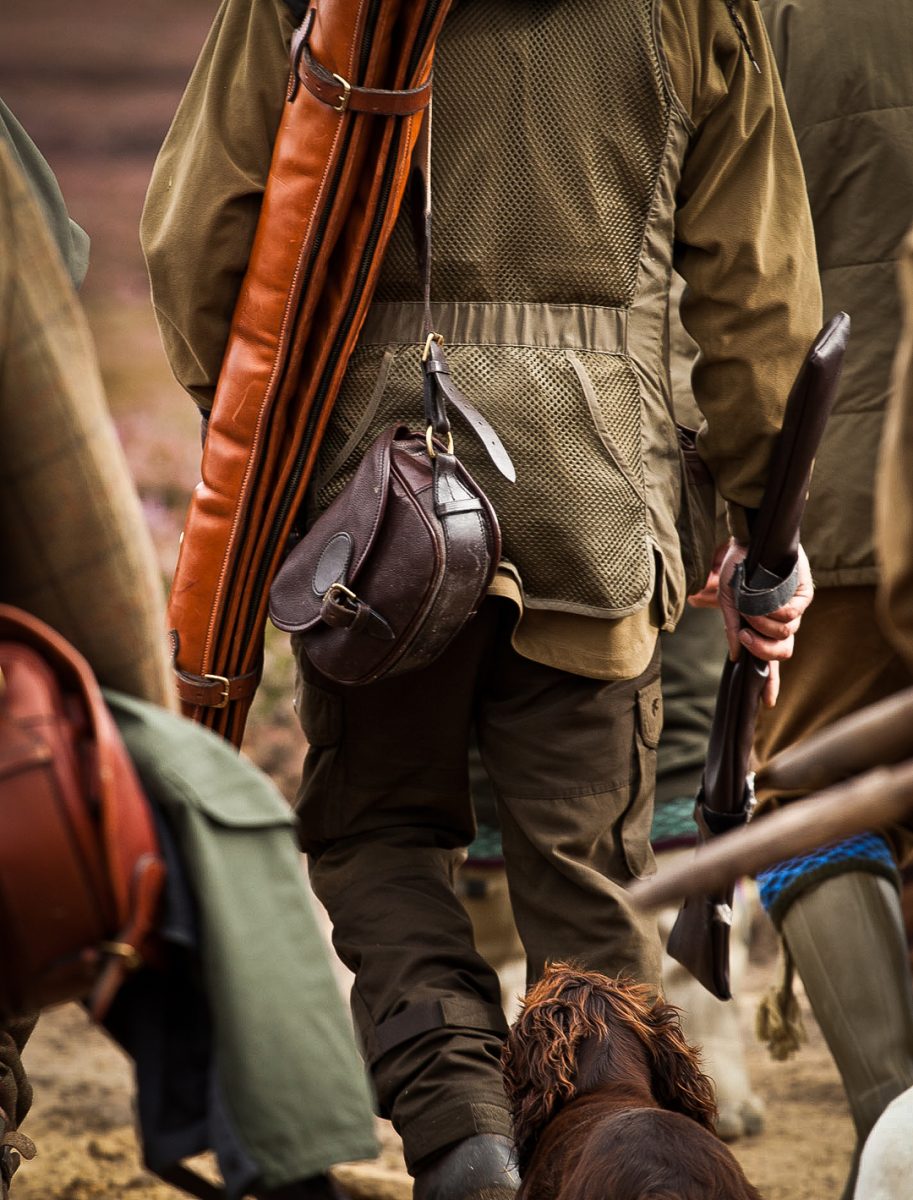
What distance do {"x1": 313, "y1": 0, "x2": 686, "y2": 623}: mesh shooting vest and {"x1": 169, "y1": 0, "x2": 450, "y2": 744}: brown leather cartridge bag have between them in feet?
0.24

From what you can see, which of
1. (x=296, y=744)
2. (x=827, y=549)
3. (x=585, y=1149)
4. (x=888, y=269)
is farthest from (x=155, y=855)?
(x=296, y=744)

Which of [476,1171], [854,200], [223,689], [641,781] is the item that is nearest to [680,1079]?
[476,1171]

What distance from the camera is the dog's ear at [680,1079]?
2076 mm

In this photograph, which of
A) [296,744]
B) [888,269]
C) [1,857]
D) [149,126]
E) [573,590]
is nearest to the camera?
[1,857]

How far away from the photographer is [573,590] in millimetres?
2375

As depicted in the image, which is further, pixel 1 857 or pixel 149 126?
pixel 149 126

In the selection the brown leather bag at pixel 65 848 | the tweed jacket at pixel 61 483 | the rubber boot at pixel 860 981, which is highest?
the tweed jacket at pixel 61 483

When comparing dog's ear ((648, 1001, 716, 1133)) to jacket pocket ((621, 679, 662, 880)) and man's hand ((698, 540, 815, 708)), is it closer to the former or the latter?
jacket pocket ((621, 679, 662, 880))

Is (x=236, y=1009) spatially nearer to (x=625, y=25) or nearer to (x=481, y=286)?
(x=481, y=286)

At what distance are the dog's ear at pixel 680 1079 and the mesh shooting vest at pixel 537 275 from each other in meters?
0.63

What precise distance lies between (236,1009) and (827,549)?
182cm

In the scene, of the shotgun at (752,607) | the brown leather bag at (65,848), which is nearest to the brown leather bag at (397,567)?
the shotgun at (752,607)

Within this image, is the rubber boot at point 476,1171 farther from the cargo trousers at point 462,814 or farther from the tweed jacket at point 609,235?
the tweed jacket at point 609,235

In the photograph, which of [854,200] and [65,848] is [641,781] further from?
[65,848]
